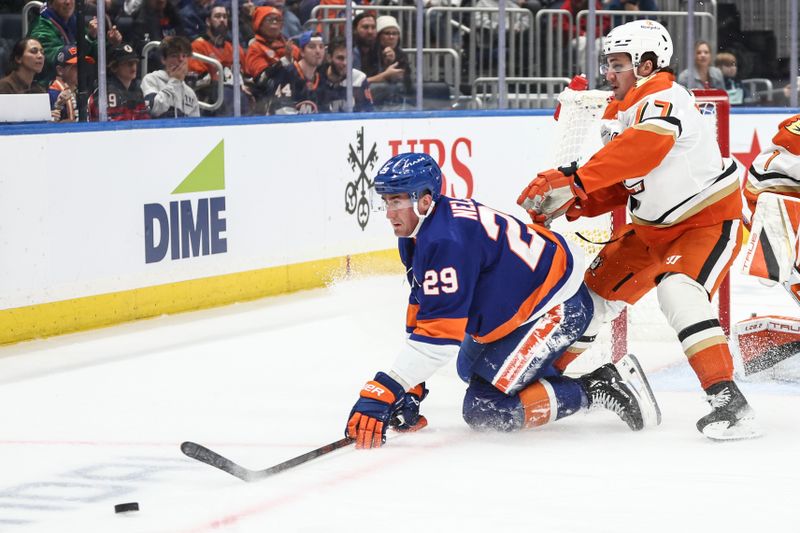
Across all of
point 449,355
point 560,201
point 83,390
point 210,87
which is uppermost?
point 210,87

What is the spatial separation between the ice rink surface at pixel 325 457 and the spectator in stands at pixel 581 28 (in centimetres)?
374

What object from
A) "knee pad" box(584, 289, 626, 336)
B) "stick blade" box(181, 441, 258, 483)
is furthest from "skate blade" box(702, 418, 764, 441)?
"stick blade" box(181, 441, 258, 483)

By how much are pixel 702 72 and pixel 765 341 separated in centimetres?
435

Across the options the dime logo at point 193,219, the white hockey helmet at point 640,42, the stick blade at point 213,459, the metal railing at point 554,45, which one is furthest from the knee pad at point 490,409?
→ the metal railing at point 554,45

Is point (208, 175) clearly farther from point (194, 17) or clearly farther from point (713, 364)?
point (713, 364)

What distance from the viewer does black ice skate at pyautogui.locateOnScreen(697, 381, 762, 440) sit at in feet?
12.3

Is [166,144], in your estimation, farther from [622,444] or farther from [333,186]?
[622,444]

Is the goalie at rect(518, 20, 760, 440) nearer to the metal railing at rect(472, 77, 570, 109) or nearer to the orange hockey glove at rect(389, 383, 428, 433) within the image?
the orange hockey glove at rect(389, 383, 428, 433)

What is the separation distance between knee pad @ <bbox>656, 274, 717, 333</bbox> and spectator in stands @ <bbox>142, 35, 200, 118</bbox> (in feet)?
10.2

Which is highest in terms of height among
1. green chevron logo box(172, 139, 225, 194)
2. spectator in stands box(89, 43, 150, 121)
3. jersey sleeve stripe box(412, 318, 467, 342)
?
spectator in stands box(89, 43, 150, 121)

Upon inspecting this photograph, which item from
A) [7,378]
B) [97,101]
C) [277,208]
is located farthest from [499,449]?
[277,208]

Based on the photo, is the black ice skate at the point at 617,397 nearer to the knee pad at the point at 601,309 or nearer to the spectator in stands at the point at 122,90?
the knee pad at the point at 601,309

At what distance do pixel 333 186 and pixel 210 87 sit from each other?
897 mm

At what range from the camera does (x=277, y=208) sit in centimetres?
696
